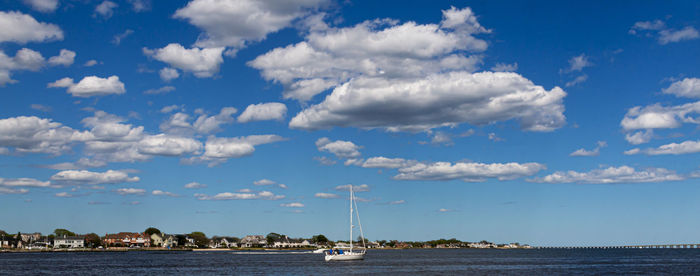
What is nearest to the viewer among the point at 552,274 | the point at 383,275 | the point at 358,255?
the point at 383,275

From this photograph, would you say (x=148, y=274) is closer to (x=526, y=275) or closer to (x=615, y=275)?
(x=526, y=275)

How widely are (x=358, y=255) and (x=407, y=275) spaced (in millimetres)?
39366

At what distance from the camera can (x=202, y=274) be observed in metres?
85.8

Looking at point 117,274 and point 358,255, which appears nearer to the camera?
point 117,274

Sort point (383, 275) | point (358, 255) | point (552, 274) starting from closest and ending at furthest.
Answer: point (383, 275) → point (552, 274) → point (358, 255)

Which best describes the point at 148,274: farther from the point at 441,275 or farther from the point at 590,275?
the point at 590,275

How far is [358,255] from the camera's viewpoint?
12012 cm

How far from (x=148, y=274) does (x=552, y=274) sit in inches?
2214

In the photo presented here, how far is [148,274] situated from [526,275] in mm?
51830

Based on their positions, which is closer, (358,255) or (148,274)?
(148,274)

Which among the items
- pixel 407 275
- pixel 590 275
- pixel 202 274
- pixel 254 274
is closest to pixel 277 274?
pixel 254 274

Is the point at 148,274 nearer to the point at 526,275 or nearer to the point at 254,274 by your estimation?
the point at 254,274

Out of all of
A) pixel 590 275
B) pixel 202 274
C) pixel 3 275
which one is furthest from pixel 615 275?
pixel 3 275

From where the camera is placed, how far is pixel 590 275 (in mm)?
82625
